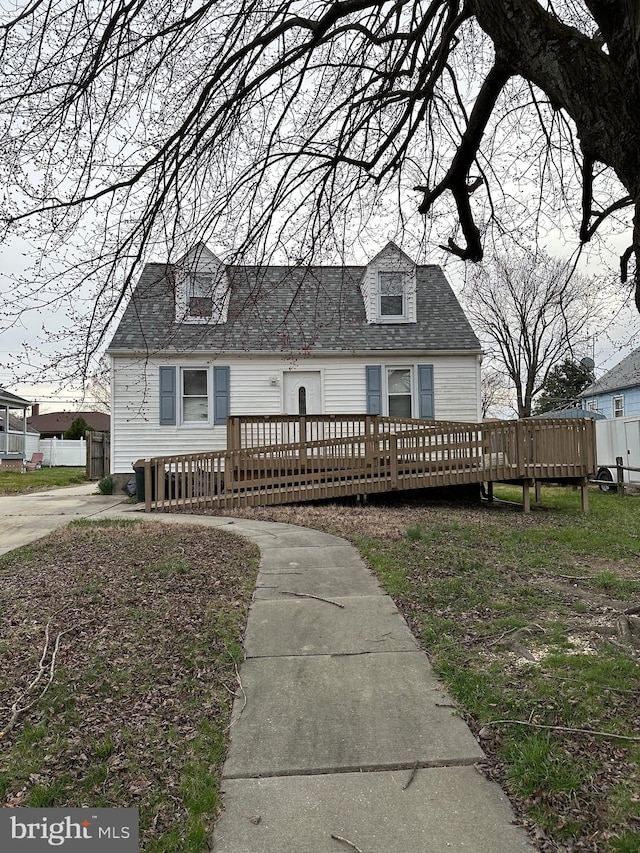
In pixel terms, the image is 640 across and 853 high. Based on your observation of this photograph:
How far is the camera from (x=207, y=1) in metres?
4.91

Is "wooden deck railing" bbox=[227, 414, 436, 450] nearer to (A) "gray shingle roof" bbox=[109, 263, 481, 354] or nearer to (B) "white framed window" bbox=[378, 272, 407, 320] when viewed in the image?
(A) "gray shingle roof" bbox=[109, 263, 481, 354]

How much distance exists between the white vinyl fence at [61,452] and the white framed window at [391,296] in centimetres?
2338

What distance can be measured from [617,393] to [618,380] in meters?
0.97

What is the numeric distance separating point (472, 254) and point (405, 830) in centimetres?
545

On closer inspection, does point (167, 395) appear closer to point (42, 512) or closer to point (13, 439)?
point (42, 512)

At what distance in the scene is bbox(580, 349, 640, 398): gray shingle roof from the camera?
22.6m

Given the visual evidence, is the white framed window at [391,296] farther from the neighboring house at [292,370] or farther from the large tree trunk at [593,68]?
the large tree trunk at [593,68]

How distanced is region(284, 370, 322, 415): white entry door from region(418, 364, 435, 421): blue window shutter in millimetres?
2547

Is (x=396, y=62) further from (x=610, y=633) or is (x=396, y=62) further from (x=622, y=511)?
(x=622, y=511)

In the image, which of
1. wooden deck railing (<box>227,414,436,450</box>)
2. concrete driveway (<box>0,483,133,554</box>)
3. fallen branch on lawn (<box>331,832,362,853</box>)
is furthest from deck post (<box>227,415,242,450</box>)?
fallen branch on lawn (<box>331,832,362,853</box>)

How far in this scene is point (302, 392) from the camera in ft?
49.3

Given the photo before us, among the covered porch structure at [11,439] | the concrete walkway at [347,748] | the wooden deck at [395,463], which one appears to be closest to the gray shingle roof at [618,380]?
the wooden deck at [395,463]

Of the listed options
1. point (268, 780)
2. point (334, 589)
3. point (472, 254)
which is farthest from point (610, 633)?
point (472, 254)

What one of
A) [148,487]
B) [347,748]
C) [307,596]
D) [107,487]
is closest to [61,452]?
Answer: [107,487]
